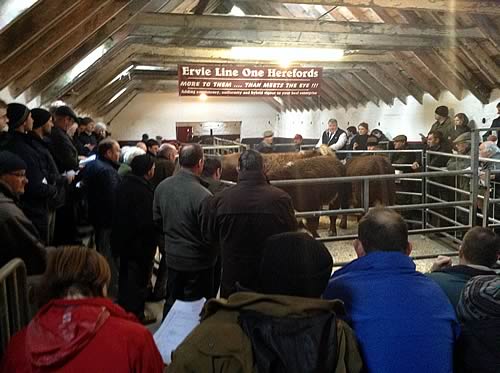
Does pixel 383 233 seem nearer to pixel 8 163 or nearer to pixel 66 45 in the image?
pixel 8 163

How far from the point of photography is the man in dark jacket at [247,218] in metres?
2.64

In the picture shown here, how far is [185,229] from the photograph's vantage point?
3160mm

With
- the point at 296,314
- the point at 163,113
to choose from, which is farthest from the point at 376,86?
the point at 296,314

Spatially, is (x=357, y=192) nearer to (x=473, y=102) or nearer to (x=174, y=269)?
(x=473, y=102)

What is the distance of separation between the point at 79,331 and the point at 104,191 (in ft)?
9.56

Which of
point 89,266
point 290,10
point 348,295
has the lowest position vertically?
point 348,295

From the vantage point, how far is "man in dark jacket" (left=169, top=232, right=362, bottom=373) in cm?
124

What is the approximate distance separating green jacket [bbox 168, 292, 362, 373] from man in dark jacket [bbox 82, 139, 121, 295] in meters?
2.96

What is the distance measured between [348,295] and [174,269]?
6.08 feet

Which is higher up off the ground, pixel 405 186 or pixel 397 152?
pixel 397 152

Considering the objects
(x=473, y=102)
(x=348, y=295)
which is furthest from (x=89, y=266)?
(x=473, y=102)

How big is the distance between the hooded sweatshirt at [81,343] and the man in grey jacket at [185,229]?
1.69 metres

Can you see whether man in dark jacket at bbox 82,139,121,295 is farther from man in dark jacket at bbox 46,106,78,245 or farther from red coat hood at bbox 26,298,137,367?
red coat hood at bbox 26,298,137,367

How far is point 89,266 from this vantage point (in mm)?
1475
